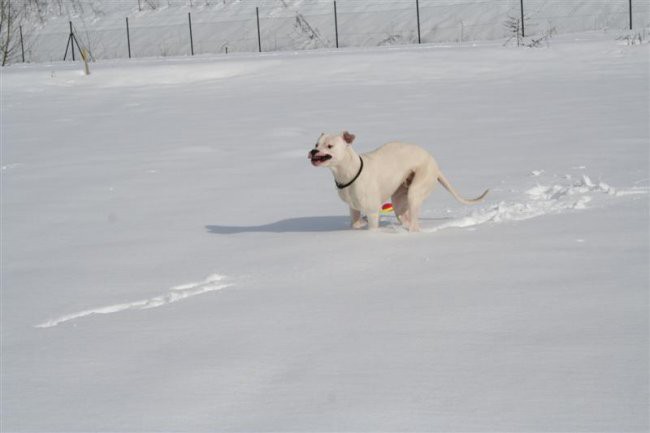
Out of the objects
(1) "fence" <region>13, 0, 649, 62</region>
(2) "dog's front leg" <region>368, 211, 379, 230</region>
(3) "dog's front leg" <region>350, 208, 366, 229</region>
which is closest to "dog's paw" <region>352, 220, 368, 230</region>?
(3) "dog's front leg" <region>350, 208, 366, 229</region>

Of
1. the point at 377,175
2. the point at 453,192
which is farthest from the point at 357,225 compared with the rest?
the point at 453,192

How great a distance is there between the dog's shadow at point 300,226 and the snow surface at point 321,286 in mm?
35

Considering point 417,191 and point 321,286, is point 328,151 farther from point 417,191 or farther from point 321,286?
point 321,286

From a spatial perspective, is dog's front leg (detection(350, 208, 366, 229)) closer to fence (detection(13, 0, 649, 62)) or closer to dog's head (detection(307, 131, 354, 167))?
dog's head (detection(307, 131, 354, 167))

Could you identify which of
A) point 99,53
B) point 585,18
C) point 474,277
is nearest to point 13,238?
point 474,277

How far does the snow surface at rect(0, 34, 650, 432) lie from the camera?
3191 millimetres

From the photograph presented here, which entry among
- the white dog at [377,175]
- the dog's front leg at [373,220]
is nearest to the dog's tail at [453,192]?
the white dog at [377,175]

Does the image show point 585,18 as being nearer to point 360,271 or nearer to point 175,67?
point 175,67

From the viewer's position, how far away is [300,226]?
21.0 ft

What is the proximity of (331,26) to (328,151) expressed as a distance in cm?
3210

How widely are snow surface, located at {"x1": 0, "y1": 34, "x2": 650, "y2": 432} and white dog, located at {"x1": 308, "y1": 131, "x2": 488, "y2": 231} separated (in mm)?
186

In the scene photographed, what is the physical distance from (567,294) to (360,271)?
1150 mm

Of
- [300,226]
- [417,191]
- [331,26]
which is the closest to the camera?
[417,191]

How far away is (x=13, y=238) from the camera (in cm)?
680
